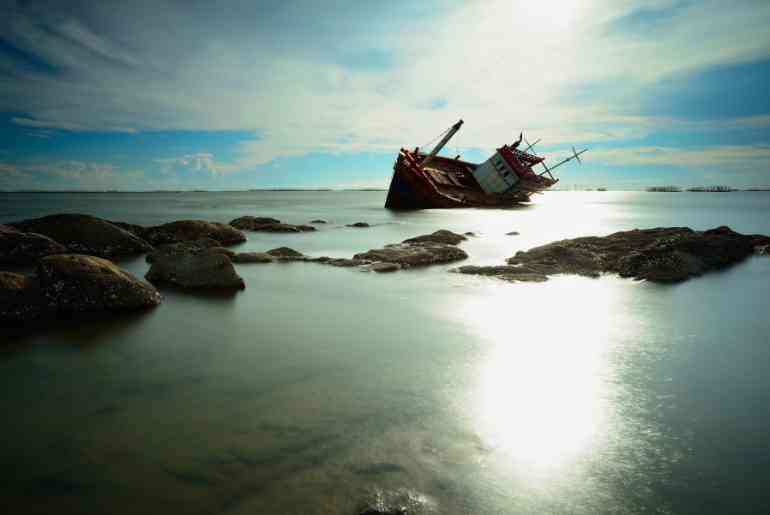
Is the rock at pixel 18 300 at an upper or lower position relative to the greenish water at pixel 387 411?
upper

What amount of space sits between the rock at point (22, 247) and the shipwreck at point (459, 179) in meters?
33.5

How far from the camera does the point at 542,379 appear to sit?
5516 mm

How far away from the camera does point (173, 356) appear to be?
5977 millimetres

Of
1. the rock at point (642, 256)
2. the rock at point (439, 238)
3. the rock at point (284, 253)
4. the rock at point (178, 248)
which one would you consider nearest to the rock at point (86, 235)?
the rock at point (178, 248)

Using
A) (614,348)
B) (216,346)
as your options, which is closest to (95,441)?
(216,346)

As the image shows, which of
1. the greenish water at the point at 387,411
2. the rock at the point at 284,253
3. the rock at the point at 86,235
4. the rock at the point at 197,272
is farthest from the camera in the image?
the rock at the point at 284,253

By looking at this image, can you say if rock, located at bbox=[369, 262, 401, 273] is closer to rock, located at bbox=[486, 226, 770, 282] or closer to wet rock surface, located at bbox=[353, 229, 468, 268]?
→ wet rock surface, located at bbox=[353, 229, 468, 268]

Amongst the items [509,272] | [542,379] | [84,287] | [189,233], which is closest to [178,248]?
[84,287]

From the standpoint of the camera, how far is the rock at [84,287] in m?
7.31

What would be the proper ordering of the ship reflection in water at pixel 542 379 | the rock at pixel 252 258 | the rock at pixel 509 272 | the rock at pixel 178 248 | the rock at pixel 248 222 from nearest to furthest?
the ship reflection in water at pixel 542 379
the rock at pixel 178 248
the rock at pixel 509 272
the rock at pixel 252 258
the rock at pixel 248 222

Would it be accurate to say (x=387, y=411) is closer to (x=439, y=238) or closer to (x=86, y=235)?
(x=439, y=238)

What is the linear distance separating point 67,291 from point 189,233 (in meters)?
12.0

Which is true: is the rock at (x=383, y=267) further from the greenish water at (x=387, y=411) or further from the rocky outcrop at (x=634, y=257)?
the greenish water at (x=387, y=411)

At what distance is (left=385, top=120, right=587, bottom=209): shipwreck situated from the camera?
43656mm
